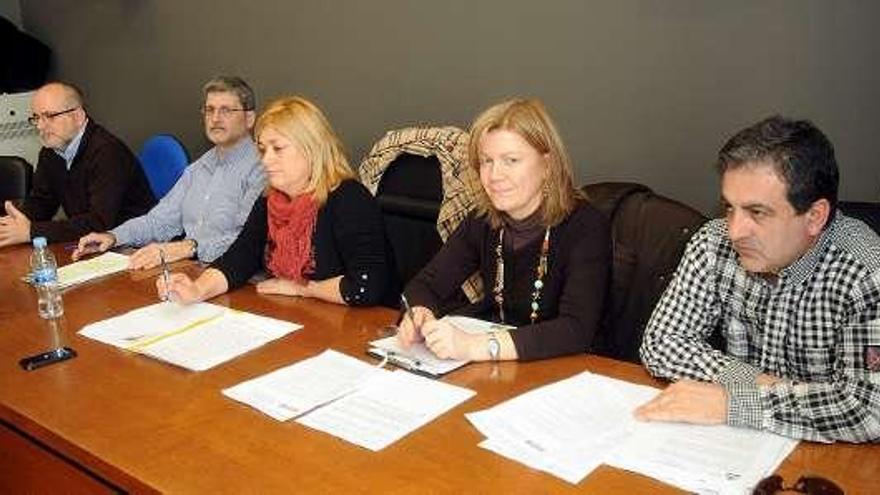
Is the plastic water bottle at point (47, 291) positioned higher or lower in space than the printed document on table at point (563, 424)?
higher

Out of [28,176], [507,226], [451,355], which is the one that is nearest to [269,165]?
[507,226]

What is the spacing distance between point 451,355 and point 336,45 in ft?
7.36

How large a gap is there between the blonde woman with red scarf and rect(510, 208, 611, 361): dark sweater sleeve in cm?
56

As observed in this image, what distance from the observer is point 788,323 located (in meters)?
1.53

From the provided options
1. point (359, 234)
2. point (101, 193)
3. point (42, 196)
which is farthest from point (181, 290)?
point (42, 196)

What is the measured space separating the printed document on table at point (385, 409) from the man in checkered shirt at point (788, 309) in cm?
39

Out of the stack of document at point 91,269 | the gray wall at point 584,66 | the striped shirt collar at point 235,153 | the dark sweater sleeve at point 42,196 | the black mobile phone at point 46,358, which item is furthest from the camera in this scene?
the dark sweater sleeve at point 42,196

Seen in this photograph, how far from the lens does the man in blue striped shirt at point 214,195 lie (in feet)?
9.44

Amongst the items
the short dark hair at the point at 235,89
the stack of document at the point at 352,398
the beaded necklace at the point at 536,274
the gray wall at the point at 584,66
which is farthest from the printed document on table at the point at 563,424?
the short dark hair at the point at 235,89

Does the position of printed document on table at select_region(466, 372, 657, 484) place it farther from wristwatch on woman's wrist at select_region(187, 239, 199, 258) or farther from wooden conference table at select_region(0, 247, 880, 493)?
wristwatch on woman's wrist at select_region(187, 239, 199, 258)

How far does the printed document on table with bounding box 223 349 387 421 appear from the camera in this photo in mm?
1549

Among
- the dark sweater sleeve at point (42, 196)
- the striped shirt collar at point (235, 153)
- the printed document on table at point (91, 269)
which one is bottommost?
the printed document on table at point (91, 269)

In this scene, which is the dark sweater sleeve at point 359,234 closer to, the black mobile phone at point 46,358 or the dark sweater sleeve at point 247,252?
the dark sweater sleeve at point 247,252

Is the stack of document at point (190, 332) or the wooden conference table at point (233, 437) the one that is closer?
the wooden conference table at point (233, 437)
